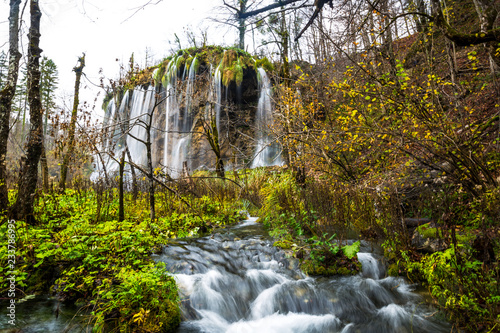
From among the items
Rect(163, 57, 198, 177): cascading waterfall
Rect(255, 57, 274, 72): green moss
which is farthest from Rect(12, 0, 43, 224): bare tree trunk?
Rect(163, 57, 198, 177): cascading waterfall

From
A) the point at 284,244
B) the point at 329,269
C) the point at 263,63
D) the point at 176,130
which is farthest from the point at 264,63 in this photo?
the point at 329,269

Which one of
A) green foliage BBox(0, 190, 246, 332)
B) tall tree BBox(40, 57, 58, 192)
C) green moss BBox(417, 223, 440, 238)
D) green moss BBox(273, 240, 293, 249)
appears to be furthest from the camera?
tall tree BBox(40, 57, 58, 192)

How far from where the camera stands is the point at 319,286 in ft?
12.5

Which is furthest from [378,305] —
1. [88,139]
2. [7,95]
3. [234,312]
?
[7,95]

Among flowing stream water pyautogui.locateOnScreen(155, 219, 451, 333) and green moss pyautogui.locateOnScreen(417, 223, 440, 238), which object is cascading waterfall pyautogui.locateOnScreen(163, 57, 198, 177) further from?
green moss pyautogui.locateOnScreen(417, 223, 440, 238)

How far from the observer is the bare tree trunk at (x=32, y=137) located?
14.3 feet

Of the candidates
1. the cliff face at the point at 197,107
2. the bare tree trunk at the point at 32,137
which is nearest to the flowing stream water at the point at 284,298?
the bare tree trunk at the point at 32,137

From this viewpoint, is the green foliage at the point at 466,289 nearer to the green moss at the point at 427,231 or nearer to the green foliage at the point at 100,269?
the green moss at the point at 427,231

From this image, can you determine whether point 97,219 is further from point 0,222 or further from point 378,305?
point 378,305

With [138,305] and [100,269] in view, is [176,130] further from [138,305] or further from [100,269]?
[138,305]

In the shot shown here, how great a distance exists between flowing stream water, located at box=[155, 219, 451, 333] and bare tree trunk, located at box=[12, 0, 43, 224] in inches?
93.6

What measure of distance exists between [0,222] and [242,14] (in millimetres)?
4349

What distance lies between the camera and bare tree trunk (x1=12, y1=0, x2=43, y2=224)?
4355 millimetres

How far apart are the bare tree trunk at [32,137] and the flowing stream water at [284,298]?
93.6 inches
